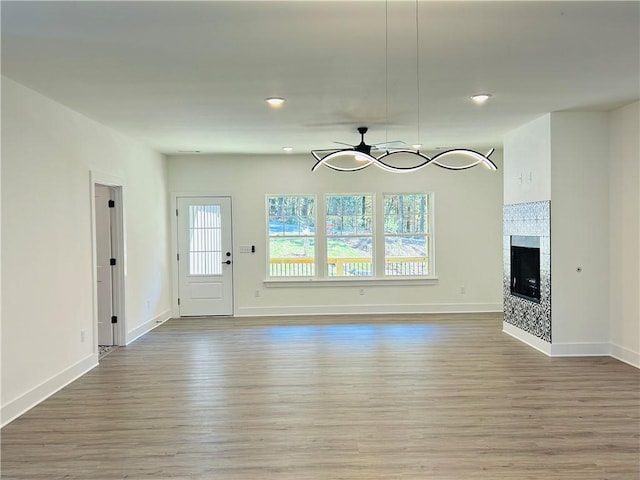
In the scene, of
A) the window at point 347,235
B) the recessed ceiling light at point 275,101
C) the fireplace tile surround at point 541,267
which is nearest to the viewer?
the recessed ceiling light at point 275,101

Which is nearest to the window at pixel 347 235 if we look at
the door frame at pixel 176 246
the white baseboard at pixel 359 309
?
the white baseboard at pixel 359 309

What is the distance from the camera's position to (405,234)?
8.14 metres

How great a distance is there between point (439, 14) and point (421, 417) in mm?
2719

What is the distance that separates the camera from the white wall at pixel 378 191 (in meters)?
7.99

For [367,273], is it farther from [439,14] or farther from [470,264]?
[439,14]

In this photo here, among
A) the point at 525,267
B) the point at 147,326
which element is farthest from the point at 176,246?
the point at 525,267

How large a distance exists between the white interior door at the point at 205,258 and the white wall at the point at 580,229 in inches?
194

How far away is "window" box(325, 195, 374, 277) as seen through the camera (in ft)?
26.7

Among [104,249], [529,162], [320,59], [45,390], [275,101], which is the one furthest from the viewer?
[104,249]

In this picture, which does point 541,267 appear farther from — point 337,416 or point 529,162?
point 337,416

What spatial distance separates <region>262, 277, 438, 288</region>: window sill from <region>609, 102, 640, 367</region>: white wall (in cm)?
314

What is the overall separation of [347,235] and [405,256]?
104cm

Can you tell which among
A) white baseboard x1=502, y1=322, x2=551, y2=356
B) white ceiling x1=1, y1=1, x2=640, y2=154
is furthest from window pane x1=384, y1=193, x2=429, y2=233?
white ceiling x1=1, y1=1, x2=640, y2=154

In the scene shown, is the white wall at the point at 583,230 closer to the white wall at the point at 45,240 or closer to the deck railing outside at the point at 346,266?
the deck railing outside at the point at 346,266
